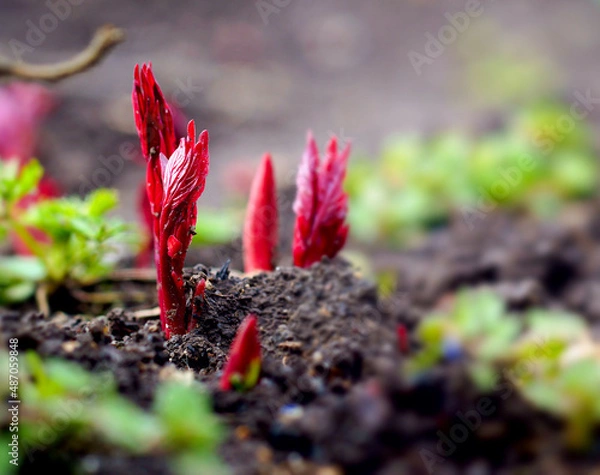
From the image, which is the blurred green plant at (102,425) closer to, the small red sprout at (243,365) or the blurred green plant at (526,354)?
the small red sprout at (243,365)

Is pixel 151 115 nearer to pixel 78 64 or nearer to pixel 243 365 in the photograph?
pixel 243 365

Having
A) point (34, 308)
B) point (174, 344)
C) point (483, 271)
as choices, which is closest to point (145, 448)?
point (174, 344)

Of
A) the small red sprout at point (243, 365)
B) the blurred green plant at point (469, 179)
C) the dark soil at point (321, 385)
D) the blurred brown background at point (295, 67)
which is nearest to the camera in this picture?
the dark soil at point (321, 385)

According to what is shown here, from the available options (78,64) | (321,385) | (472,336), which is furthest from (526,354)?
(78,64)

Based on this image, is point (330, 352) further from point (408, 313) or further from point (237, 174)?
point (237, 174)

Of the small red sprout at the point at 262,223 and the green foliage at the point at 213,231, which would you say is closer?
the small red sprout at the point at 262,223

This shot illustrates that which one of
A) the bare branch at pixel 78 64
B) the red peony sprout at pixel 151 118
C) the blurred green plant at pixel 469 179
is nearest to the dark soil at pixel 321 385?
the red peony sprout at pixel 151 118
